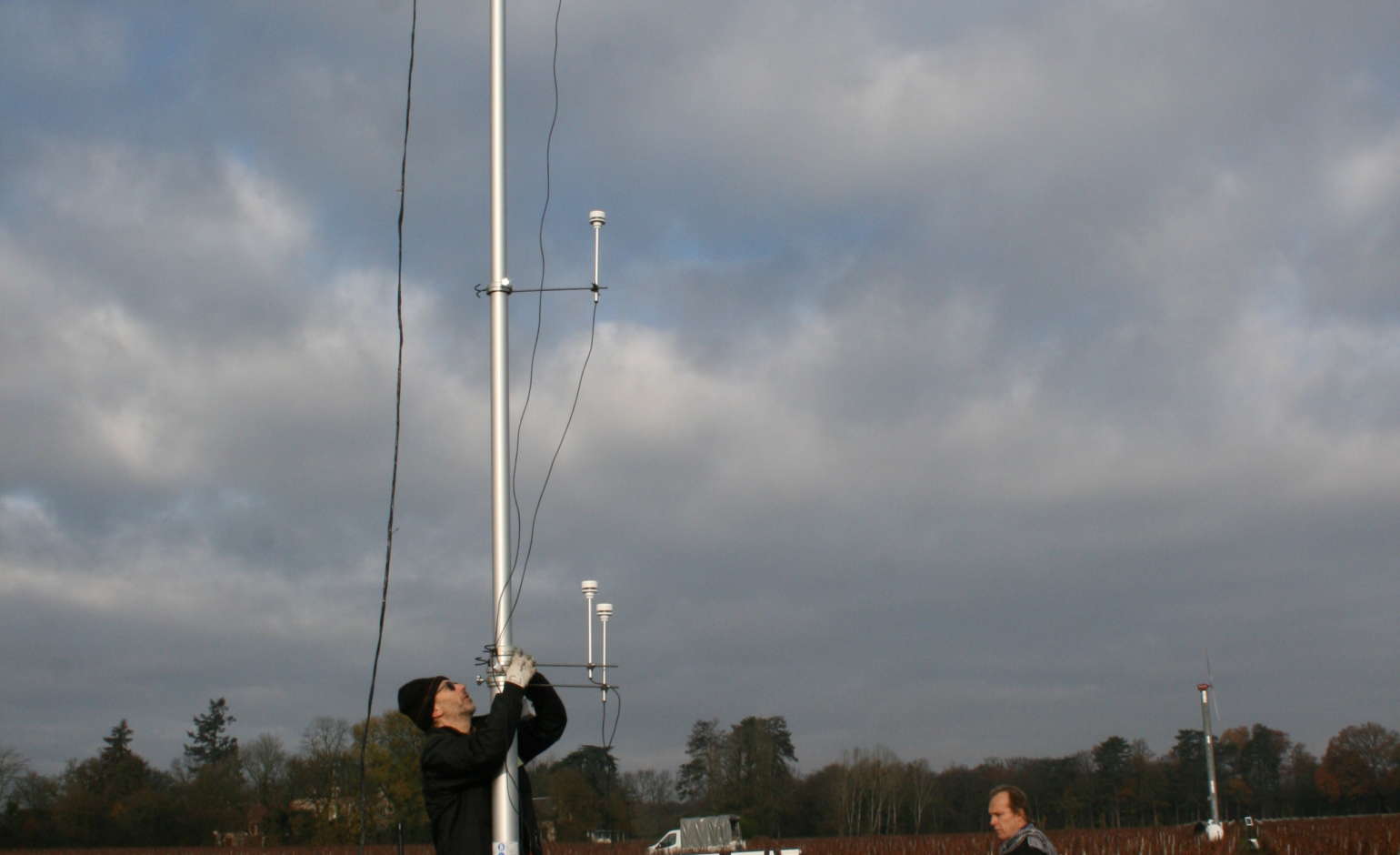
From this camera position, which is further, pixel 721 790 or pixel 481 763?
pixel 721 790

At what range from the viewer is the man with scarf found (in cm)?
555

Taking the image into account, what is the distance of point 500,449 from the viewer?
614 cm

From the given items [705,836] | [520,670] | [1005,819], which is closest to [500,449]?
[520,670]

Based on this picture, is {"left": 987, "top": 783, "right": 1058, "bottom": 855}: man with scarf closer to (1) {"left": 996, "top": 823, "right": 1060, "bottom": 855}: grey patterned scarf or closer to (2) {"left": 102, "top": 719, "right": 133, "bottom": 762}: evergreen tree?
(1) {"left": 996, "top": 823, "right": 1060, "bottom": 855}: grey patterned scarf

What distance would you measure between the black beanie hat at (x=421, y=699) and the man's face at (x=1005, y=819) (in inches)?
96.8

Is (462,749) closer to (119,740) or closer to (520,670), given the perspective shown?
(520,670)

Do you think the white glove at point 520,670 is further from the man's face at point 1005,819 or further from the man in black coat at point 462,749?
the man's face at point 1005,819

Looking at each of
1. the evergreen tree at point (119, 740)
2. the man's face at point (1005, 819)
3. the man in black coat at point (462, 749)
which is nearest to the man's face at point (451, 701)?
the man in black coat at point (462, 749)

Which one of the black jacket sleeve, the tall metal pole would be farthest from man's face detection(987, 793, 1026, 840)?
the tall metal pole

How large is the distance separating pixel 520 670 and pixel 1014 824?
7.46ft

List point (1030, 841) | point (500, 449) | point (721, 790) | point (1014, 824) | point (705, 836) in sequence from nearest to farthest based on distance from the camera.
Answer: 1. point (1030, 841)
2. point (1014, 824)
3. point (500, 449)
4. point (705, 836)
5. point (721, 790)

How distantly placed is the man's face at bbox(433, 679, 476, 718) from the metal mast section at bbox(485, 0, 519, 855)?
184 mm

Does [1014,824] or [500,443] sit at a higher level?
[500,443]

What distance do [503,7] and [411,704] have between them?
396 cm
